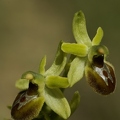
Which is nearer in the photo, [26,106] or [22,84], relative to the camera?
[26,106]

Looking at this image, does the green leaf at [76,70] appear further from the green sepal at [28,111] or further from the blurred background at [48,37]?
the blurred background at [48,37]

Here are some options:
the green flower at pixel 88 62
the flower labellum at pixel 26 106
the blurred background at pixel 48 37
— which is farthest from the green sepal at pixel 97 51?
the blurred background at pixel 48 37

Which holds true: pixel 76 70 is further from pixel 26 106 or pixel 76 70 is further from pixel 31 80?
pixel 26 106

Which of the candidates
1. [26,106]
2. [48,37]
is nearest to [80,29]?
[26,106]

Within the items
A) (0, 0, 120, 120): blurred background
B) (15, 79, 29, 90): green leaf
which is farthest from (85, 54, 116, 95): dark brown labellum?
(0, 0, 120, 120): blurred background

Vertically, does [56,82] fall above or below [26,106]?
above

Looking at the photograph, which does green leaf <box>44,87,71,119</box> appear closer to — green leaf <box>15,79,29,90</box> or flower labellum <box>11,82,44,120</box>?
flower labellum <box>11,82,44,120</box>

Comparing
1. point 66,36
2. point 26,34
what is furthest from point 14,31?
point 66,36

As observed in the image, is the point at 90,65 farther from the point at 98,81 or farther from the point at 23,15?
the point at 23,15
